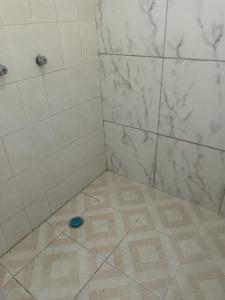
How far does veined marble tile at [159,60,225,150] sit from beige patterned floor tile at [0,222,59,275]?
963 millimetres

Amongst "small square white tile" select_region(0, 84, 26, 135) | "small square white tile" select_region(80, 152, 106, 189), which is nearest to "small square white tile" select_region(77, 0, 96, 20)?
"small square white tile" select_region(0, 84, 26, 135)

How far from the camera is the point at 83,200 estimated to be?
5.32ft

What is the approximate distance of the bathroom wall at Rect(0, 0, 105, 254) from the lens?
103cm

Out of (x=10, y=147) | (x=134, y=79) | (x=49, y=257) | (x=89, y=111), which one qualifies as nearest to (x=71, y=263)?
(x=49, y=257)

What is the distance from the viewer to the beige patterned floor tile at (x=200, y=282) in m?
1.06

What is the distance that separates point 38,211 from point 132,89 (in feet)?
3.05

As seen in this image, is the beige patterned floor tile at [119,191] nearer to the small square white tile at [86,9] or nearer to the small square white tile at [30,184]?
the small square white tile at [30,184]

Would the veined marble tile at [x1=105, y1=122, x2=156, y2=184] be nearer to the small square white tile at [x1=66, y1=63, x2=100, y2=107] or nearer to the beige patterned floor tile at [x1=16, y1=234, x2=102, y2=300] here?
the small square white tile at [x1=66, y1=63, x2=100, y2=107]

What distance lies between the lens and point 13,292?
1.11m

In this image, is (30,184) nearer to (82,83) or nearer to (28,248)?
(28,248)

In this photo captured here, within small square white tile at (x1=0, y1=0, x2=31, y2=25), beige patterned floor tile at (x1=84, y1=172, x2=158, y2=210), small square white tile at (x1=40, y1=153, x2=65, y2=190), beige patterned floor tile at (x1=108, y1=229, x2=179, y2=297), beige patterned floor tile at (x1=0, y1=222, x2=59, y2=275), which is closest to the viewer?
small square white tile at (x1=0, y1=0, x2=31, y2=25)

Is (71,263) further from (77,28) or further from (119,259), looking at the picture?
(77,28)

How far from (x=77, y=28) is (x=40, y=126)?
0.56 m

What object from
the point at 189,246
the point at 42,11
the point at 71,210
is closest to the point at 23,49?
the point at 42,11
